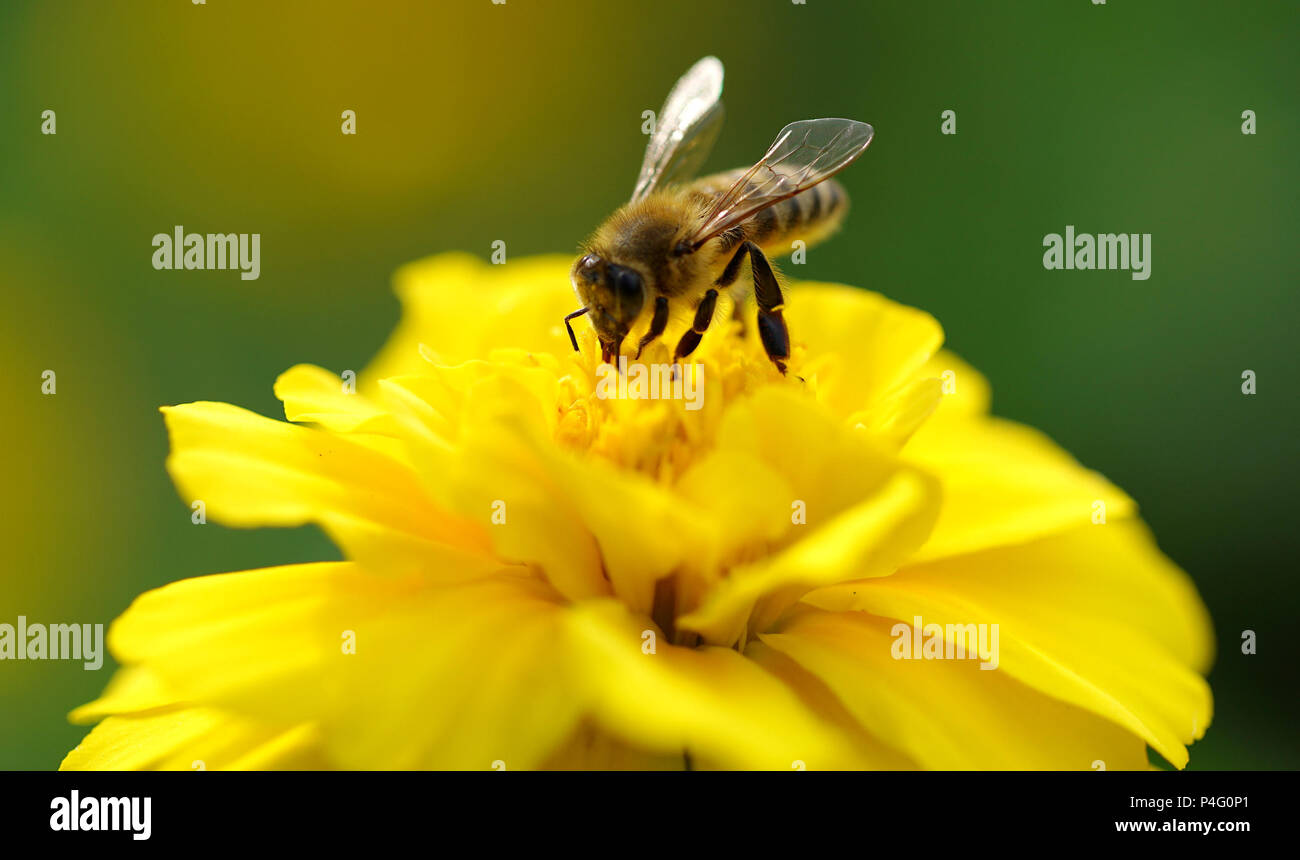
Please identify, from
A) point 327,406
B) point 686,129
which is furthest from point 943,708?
point 686,129

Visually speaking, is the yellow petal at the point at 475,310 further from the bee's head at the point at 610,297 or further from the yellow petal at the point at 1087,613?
the yellow petal at the point at 1087,613

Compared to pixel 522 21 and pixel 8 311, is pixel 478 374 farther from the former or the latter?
pixel 522 21

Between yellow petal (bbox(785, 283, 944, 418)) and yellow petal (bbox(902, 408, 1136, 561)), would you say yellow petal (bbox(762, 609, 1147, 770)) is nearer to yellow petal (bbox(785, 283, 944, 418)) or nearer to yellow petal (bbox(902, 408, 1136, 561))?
yellow petal (bbox(902, 408, 1136, 561))

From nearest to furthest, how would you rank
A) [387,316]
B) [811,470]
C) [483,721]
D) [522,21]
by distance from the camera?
[483,721], [811,470], [387,316], [522,21]

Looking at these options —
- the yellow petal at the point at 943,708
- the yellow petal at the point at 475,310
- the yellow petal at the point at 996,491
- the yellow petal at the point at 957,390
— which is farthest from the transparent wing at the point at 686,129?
the yellow petal at the point at 943,708
